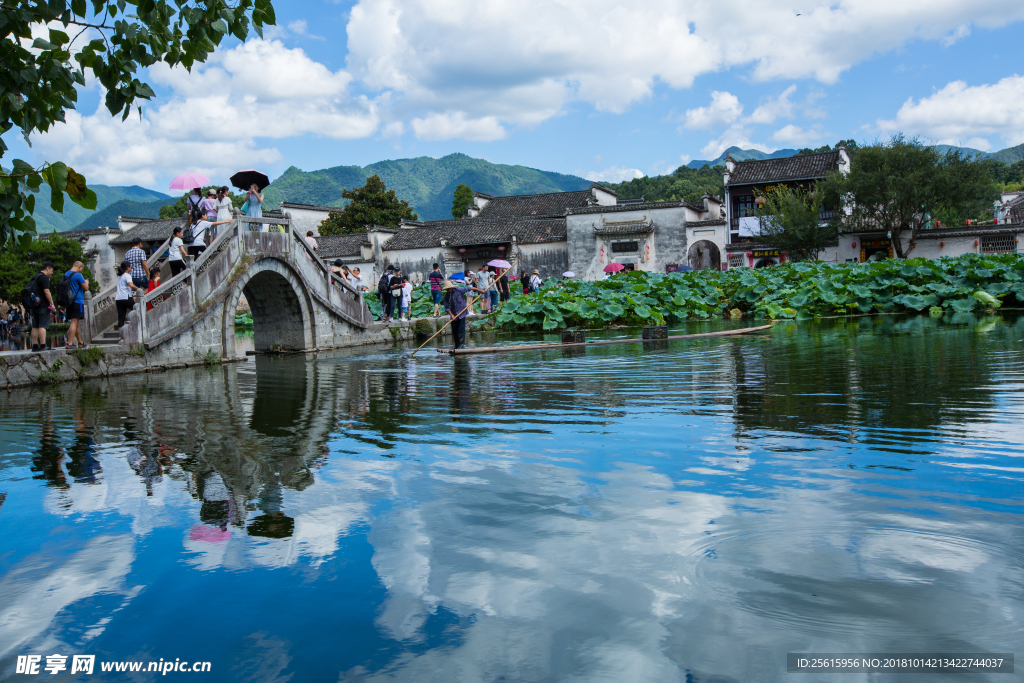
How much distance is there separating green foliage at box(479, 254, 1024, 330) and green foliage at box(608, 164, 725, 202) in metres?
32.0

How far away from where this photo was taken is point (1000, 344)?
9.97 m

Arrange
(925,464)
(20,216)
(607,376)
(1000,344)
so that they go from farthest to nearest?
(1000,344) → (607,376) → (925,464) → (20,216)

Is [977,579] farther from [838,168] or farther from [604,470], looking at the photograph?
[838,168]

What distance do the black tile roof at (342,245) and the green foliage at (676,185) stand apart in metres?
23.9

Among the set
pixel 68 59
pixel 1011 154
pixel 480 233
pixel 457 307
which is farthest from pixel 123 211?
pixel 1011 154

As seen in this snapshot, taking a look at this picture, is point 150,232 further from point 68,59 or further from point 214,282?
point 68,59

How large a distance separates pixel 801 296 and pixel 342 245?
25.0 metres

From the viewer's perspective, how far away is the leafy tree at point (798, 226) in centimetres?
3325

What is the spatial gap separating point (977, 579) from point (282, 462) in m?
4.07

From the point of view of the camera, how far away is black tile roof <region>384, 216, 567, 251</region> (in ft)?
127

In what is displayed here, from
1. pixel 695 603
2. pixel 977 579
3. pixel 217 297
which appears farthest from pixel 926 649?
pixel 217 297

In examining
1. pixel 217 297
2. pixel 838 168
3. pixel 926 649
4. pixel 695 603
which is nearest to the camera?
pixel 926 649

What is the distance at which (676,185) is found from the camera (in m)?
58.7

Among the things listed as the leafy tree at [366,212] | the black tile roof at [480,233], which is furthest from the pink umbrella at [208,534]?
the leafy tree at [366,212]
